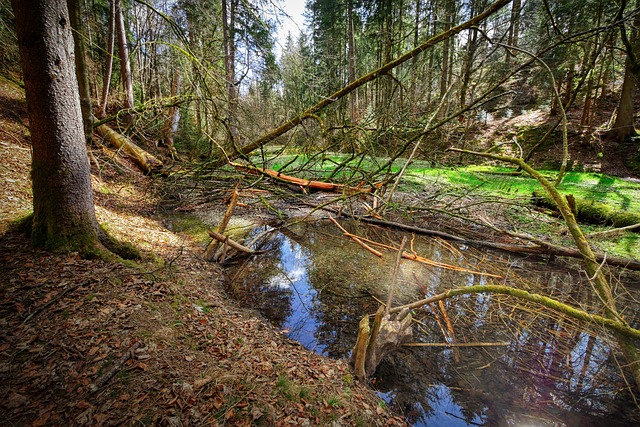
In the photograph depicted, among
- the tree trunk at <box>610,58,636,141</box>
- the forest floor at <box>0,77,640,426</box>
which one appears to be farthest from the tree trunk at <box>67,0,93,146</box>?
the tree trunk at <box>610,58,636,141</box>

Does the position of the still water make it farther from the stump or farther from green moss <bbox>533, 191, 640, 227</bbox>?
green moss <bbox>533, 191, 640, 227</bbox>

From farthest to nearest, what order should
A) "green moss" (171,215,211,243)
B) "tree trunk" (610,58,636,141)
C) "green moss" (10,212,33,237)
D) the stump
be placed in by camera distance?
1. "tree trunk" (610,58,636,141)
2. "green moss" (171,215,211,243)
3. "green moss" (10,212,33,237)
4. the stump

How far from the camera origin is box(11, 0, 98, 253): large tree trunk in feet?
8.52

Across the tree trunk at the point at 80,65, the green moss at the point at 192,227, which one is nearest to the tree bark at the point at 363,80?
the green moss at the point at 192,227

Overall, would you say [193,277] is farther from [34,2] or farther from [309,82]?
[309,82]

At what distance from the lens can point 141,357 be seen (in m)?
2.07

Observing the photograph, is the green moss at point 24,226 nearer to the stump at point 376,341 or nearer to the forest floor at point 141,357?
the forest floor at point 141,357

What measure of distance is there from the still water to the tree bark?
103 inches

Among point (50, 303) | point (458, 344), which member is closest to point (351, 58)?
point (458, 344)

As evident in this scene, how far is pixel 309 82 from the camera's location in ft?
21.8

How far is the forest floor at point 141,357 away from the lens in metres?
1.71

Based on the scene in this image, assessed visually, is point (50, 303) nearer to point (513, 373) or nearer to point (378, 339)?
point (378, 339)

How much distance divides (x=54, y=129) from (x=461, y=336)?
518 cm

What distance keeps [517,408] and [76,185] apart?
198 inches
